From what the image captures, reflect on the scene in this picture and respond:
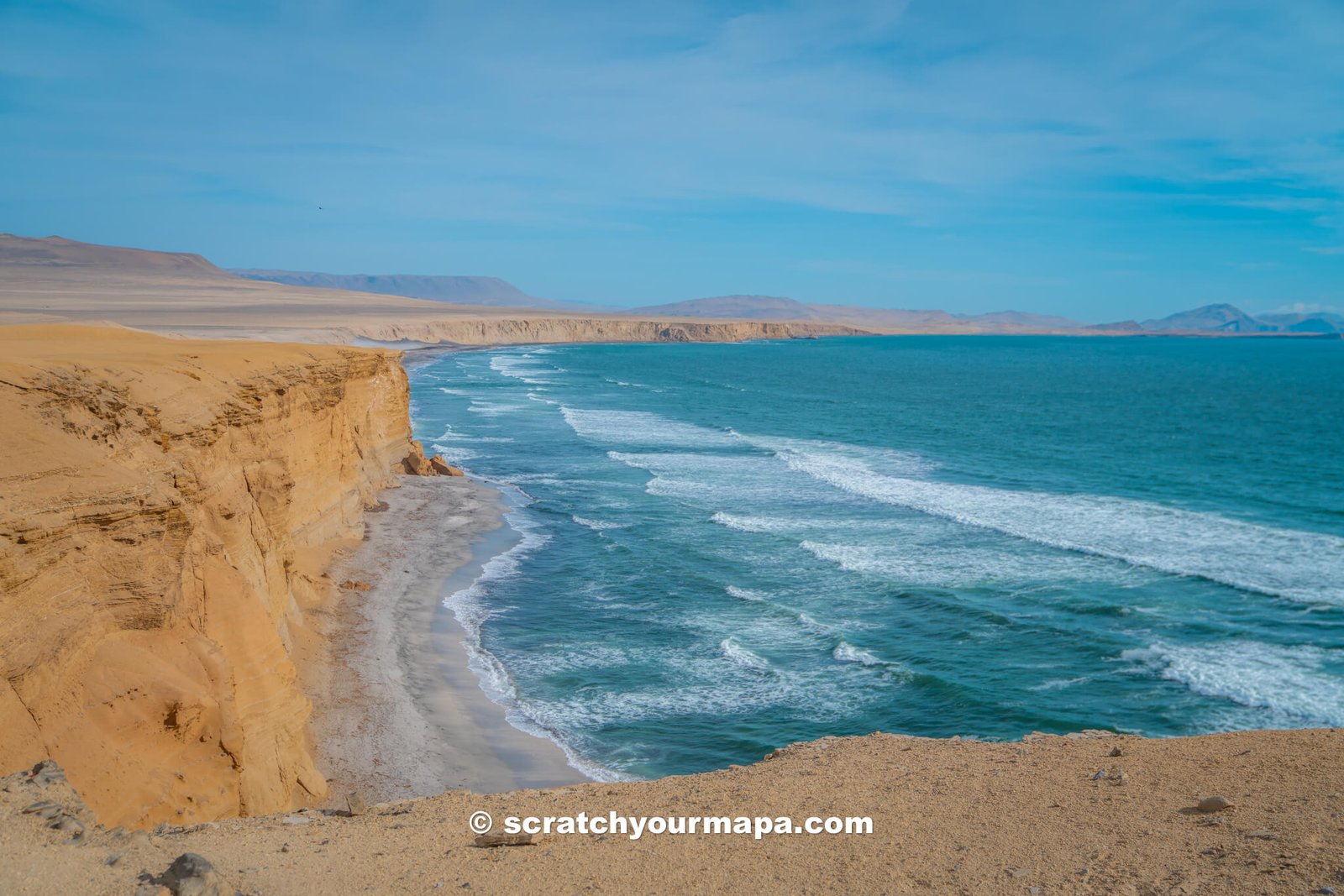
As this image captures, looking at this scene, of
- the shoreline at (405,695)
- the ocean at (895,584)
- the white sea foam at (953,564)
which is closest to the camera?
the shoreline at (405,695)

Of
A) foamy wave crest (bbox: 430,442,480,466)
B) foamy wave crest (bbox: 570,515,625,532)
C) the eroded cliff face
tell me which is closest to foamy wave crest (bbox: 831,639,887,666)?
the eroded cliff face

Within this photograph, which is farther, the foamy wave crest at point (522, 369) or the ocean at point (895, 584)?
the foamy wave crest at point (522, 369)

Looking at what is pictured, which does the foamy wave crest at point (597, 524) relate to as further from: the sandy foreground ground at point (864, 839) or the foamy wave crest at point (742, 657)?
the sandy foreground ground at point (864, 839)

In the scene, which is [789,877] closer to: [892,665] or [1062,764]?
[1062,764]

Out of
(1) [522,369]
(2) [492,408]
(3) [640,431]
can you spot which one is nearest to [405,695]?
(3) [640,431]

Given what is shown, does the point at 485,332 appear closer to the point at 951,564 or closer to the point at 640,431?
the point at 640,431
